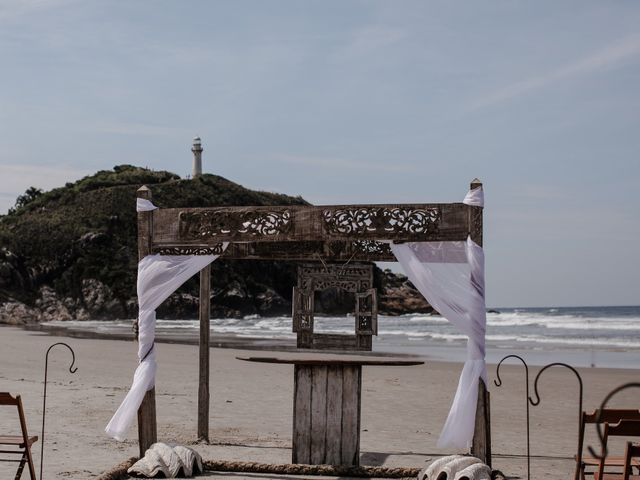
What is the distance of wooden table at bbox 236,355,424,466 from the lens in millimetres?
8859

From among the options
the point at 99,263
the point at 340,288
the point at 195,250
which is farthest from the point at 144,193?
the point at 99,263

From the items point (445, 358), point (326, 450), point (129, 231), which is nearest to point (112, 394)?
point (326, 450)

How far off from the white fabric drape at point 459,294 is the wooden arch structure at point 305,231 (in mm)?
105

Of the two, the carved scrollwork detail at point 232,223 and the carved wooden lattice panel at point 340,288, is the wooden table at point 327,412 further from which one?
the carved scrollwork detail at point 232,223

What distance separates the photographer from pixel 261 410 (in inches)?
535

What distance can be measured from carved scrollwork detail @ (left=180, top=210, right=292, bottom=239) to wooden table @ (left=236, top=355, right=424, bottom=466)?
4.64 ft

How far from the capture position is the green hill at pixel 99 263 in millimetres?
59594

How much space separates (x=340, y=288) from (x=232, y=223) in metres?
1.56

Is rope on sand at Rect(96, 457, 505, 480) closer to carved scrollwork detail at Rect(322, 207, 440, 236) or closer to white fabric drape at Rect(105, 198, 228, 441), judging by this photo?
white fabric drape at Rect(105, 198, 228, 441)

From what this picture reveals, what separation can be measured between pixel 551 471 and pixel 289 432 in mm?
3791

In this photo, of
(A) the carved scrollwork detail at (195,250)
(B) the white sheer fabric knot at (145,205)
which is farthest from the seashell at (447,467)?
(B) the white sheer fabric knot at (145,205)

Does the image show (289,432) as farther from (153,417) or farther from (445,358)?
(445,358)

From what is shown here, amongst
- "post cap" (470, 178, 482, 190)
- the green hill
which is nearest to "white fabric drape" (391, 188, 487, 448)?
"post cap" (470, 178, 482, 190)

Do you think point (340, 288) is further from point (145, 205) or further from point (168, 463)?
point (168, 463)
